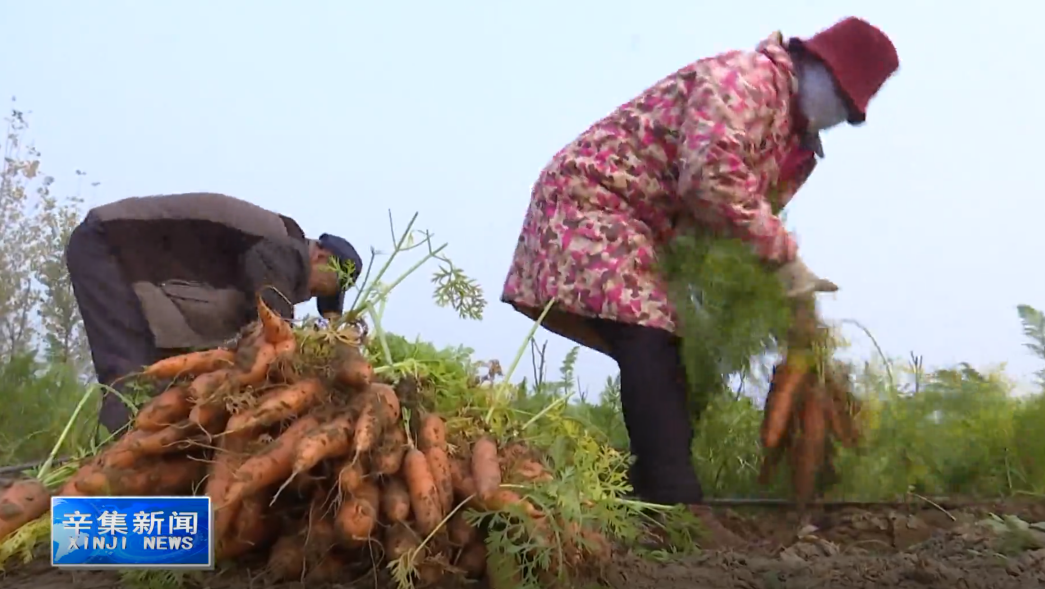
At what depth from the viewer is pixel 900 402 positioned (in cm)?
222

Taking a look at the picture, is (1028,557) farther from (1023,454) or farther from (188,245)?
(188,245)

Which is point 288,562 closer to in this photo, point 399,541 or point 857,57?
point 399,541

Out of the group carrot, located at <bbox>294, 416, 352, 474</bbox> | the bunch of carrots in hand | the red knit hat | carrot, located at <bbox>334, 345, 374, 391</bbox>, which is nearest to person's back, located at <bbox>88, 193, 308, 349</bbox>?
carrot, located at <bbox>334, 345, 374, 391</bbox>

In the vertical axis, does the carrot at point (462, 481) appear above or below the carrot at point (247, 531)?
above

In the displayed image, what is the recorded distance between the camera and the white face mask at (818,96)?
2172 millimetres

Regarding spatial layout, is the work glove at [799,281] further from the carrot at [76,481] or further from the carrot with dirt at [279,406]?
the carrot at [76,481]

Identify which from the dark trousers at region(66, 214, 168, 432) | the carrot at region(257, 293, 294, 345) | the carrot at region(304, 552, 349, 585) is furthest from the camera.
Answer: the dark trousers at region(66, 214, 168, 432)

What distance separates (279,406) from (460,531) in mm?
347

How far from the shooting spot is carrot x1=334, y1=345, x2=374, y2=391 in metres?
1.48

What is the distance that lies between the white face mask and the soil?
3.05 feet

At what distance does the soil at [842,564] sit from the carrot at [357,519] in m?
0.07

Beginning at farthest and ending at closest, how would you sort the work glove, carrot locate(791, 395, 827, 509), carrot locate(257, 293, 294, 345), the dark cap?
the dark cap → carrot locate(791, 395, 827, 509) → the work glove → carrot locate(257, 293, 294, 345)

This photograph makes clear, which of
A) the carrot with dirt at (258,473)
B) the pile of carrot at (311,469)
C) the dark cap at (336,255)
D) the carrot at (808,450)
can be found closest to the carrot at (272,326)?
the pile of carrot at (311,469)

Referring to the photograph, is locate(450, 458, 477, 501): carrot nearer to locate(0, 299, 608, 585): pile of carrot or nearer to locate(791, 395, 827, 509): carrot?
locate(0, 299, 608, 585): pile of carrot
